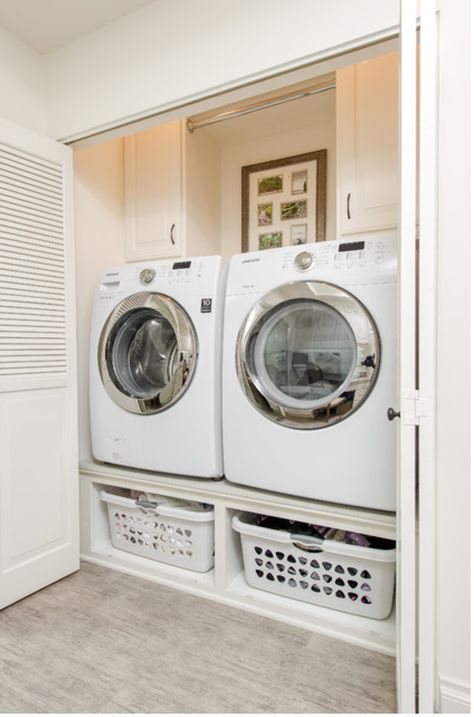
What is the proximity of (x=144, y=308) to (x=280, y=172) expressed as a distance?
1.41 m

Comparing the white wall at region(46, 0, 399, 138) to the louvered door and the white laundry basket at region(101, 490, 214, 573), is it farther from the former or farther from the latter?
the white laundry basket at region(101, 490, 214, 573)

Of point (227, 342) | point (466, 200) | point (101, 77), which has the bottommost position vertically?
point (227, 342)

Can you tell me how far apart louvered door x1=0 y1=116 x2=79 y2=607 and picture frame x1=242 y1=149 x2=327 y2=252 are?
1.23 m

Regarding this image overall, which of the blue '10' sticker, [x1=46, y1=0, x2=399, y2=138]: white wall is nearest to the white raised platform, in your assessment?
the blue '10' sticker

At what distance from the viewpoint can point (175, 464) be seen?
195 centimetres

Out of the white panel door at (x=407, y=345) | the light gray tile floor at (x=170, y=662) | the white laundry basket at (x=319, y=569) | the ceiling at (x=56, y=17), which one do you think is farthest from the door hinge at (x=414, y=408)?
the ceiling at (x=56, y=17)

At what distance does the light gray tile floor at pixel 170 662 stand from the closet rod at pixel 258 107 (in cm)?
253

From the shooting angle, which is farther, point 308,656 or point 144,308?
point 144,308

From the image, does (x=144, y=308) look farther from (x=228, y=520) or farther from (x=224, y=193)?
(x=224, y=193)

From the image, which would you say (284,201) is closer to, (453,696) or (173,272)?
(173,272)

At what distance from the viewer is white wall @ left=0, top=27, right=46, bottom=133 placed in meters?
1.92

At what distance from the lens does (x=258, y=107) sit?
2418mm

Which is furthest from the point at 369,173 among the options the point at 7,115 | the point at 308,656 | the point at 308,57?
the point at 308,656

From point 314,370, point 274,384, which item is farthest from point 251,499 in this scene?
point 314,370
